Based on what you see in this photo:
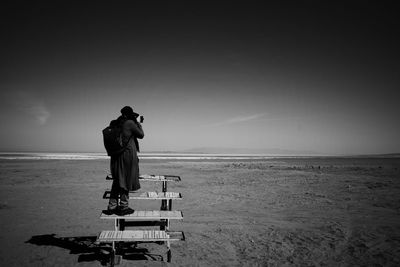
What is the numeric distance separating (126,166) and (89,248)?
2619 mm

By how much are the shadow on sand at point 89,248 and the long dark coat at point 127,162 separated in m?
1.69

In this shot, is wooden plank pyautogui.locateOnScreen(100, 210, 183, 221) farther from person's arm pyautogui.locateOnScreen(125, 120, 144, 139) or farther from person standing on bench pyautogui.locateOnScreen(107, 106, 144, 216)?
person's arm pyautogui.locateOnScreen(125, 120, 144, 139)

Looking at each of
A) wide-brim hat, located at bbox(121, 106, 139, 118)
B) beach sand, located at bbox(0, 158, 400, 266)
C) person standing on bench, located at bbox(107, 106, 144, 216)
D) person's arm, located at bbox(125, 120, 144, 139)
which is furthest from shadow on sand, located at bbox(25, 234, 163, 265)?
wide-brim hat, located at bbox(121, 106, 139, 118)

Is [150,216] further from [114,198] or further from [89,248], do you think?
[89,248]

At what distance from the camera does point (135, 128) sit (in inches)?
216

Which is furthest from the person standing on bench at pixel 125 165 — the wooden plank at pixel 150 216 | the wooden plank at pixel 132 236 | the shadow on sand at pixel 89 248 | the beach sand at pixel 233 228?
the beach sand at pixel 233 228

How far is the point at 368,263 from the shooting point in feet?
18.9

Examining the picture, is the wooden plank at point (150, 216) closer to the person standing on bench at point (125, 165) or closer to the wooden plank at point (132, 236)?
the person standing on bench at point (125, 165)

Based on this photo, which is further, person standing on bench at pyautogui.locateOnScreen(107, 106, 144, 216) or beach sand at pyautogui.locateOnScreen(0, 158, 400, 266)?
beach sand at pyautogui.locateOnScreen(0, 158, 400, 266)

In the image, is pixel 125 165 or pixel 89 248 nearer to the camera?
pixel 125 165

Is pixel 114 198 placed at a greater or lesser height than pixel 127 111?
lesser

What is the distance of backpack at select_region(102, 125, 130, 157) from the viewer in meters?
5.37

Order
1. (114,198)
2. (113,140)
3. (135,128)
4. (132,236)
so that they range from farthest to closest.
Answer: (114,198), (135,128), (113,140), (132,236)

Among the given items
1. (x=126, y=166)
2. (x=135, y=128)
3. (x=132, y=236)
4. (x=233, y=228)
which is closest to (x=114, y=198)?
(x=126, y=166)
